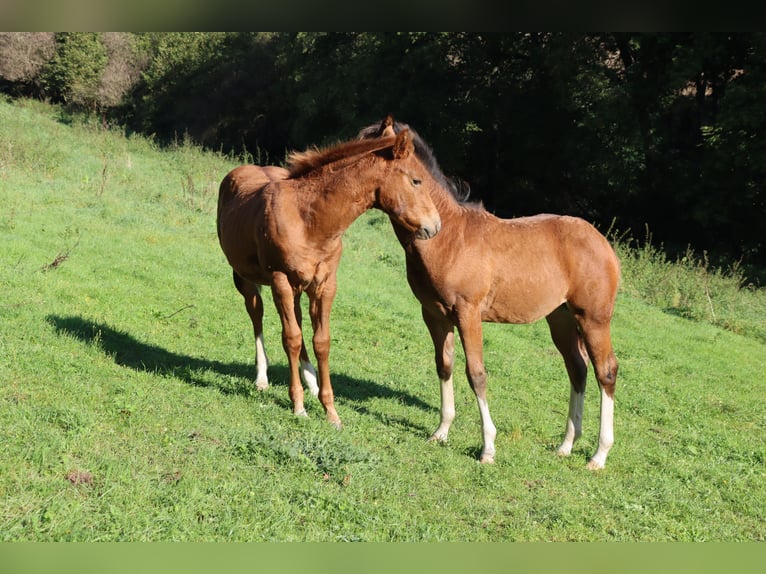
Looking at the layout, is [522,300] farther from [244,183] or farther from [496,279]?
[244,183]

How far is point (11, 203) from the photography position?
13.1 meters

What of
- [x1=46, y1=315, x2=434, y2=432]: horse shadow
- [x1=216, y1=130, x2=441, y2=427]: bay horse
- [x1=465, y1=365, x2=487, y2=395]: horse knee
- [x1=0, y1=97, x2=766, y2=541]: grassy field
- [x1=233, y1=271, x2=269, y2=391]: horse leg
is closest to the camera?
[x1=0, y1=97, x2=766, y2=541]: grassy field

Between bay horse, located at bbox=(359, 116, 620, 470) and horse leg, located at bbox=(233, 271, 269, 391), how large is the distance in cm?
197

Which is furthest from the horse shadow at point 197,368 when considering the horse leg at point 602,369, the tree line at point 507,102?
the tree line at point 507,102

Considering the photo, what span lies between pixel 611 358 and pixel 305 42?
28997 millimetres

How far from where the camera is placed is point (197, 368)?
698cm

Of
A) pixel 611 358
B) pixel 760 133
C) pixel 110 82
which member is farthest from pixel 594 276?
pixel 110 82

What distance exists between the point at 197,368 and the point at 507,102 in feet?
79.9

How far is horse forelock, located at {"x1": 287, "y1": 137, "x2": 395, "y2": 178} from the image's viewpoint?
5523 millimetres

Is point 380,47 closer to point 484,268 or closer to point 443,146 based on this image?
point 443,146

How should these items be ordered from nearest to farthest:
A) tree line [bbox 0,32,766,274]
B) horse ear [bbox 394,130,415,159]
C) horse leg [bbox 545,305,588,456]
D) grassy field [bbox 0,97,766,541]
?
grassy field [bbox 0,97,766,541] → horse ear [bbox 394,130,415,159] → horse leg [bbox 545,305,588,456] → tree line [bbox 0,32,766,274]

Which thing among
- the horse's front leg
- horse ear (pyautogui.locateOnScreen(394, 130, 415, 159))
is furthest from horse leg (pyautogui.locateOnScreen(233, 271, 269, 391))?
horse ear (pyautogui.locateOnScreen(394, 130, 415, 159))

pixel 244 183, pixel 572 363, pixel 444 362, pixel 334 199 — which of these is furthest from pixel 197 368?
pixel 572 363

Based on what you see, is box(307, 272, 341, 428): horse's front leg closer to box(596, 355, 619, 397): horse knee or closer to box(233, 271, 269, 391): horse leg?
box(233, 271, 269, 391): horse leg
